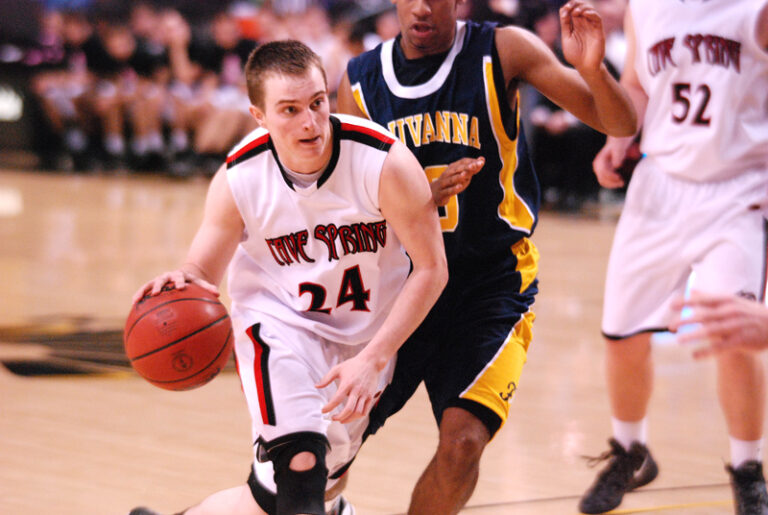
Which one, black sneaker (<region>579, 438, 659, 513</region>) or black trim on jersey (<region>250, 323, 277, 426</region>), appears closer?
black trim on jersey (<region>250, 323, 277, 426</region>)

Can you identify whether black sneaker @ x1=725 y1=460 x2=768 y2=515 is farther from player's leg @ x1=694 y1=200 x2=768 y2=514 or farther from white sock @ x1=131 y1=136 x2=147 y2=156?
white sock @ x1=131 y1=136 x2=147 y2=156

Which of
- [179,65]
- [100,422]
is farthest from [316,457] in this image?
[179,65]

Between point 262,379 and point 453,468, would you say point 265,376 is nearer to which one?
point 262,379

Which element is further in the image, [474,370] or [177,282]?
[474,370]

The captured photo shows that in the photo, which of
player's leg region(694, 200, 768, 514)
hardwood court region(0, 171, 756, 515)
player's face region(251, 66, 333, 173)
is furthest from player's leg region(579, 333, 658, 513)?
player's face region(251, 66, 333, 173)

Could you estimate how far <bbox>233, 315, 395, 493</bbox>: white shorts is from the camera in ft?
9.31

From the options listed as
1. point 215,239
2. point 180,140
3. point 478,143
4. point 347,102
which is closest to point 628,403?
point 478,143

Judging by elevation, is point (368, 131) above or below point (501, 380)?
above

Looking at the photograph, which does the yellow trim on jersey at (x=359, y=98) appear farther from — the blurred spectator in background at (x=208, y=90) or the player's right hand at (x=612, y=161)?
the blurred spectator in background at (x=208, y=90)

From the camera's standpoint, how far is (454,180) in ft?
9.60

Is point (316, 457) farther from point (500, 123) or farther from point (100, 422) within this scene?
point (100, 422)

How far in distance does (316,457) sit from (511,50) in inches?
55.7

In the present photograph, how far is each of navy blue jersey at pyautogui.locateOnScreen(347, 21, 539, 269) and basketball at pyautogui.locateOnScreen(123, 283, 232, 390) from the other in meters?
0.80

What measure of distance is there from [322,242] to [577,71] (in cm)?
99
